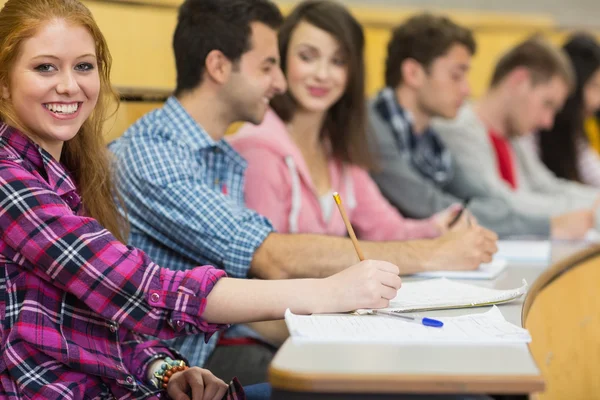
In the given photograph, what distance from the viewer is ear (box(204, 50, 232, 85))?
1.83 metres

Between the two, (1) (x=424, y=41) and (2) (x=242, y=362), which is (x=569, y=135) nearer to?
(1) (x=424, y=41)

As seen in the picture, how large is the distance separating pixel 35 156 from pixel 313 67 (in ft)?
3.94

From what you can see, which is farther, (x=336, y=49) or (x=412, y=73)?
(x=412, y=73)

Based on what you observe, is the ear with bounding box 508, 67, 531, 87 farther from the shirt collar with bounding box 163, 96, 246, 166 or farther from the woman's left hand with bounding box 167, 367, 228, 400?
the woman's left hand with bounding box 167, 367, 228, 400

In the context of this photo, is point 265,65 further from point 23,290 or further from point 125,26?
point 23,290

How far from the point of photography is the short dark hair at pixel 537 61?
3.41 metres

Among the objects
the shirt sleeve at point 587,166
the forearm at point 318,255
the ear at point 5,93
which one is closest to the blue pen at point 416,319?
the forearm at point 318,255

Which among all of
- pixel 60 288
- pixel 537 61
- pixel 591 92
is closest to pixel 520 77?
pixel 537 61

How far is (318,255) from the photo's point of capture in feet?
5.37

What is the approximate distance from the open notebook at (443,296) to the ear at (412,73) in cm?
152

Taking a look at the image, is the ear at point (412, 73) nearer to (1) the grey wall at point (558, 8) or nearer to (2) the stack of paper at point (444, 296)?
(2) the stack of paper at point (444, 296)

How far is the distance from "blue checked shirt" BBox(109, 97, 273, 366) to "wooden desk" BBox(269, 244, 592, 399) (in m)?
0.56

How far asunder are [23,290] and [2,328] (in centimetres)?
6

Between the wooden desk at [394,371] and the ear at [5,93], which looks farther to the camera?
the ear at [5,93]
